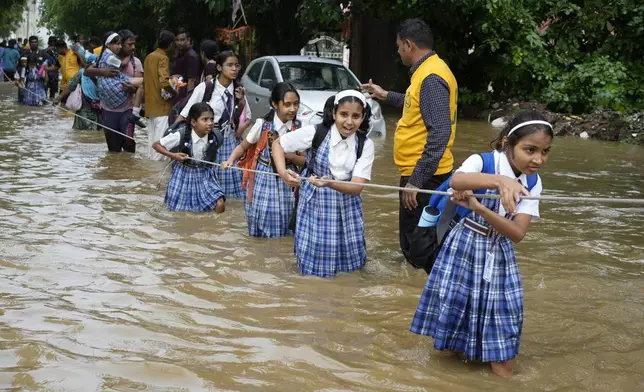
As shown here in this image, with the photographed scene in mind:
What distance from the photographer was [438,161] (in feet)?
18.8

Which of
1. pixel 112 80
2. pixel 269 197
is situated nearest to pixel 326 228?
pixel 269 197

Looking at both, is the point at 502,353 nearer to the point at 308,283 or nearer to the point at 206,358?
the point at 206,358

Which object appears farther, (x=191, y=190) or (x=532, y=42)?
(x=532, y=42)

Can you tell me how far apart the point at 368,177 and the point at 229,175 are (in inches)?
137

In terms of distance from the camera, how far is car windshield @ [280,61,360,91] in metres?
15.3

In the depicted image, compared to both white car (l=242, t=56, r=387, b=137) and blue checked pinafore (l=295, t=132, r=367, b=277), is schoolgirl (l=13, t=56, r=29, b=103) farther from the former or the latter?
blue checked pinafore (l=295, t=132, r=367, b=277)

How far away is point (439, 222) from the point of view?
4.73 meters

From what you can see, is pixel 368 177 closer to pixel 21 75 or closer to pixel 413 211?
pixel 413 211

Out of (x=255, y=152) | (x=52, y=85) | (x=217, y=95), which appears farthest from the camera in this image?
(x=52, y=85)

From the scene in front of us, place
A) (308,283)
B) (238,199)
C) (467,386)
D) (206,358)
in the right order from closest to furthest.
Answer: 1. (467,386)
2. (206,358)
3. (308,283)
4. (238,199)

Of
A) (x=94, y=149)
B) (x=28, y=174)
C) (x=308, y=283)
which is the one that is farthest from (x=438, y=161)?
(x=94, y=149)

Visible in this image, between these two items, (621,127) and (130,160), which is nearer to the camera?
(130,160)

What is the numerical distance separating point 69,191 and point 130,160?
8.18 ft

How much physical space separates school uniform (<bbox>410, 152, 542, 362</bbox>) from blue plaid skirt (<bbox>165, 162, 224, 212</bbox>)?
14.4 feet
